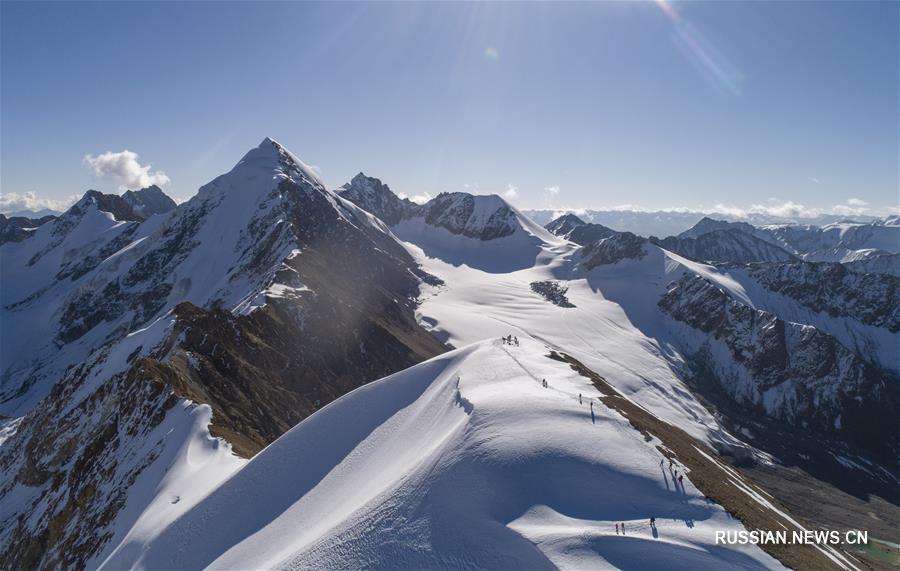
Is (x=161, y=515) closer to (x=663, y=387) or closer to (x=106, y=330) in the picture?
(x=663, y=387)

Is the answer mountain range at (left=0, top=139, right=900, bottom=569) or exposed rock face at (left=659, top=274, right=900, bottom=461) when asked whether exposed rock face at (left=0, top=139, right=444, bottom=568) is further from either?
exposed rock face at (left=659, top=274, right=900, bottom=461)

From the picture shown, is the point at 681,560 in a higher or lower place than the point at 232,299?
lower

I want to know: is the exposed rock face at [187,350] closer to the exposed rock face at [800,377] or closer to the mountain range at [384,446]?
the mountain range at [384,446]

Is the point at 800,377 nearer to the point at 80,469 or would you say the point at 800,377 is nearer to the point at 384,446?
the point at 384,446

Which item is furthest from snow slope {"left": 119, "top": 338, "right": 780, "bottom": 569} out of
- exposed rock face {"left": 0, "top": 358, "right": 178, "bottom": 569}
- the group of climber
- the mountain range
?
exposed rock face {"left": 0, "top": 358, "right": 178, "bottom": 569}

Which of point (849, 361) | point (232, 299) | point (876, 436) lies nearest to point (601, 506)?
point (232, 299)

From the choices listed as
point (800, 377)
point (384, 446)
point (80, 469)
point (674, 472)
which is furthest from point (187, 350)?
point (800, 377)

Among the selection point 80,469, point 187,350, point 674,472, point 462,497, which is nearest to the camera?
point 462,497
